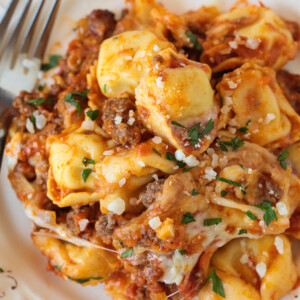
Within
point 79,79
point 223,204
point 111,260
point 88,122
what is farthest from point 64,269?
point 79,79

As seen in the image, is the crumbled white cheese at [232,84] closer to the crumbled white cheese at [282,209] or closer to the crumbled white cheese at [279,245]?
the crumbled white cheese at [282,209]

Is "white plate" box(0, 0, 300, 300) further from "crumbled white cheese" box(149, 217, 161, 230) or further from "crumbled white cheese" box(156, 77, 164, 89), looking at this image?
"crumbled white cheese" box(156, 77, 164, 89)

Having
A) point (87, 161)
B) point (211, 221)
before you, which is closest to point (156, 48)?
point (87, 161)

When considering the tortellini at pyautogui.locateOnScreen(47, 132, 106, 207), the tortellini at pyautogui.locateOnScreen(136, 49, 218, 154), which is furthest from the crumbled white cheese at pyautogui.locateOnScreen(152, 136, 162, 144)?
the tortellini at pyautogui.locateOnScreen(47, 132, 106, 207)

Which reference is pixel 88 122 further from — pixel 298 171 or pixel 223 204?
pixel 298 171

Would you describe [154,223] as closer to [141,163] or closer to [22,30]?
[141,163]

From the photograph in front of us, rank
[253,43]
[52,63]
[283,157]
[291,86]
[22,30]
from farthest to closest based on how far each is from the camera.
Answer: [52,63]
[22,30]
[291,86]
[253,43]
[283,157]
